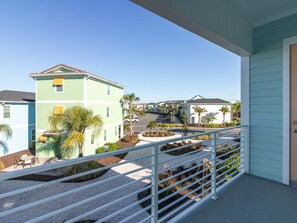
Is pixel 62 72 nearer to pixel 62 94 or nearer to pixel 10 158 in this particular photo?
pixel 62 94

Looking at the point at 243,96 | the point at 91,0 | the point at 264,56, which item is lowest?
the point at 243,96

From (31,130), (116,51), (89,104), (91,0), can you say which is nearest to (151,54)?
(116,51)

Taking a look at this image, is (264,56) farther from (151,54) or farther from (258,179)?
(151,54)

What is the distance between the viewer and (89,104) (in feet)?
36.7

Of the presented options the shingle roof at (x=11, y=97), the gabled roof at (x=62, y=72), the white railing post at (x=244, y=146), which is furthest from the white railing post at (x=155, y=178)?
the shingle roof at (x=11, y=97)

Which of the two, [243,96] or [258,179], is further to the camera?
[243,96]

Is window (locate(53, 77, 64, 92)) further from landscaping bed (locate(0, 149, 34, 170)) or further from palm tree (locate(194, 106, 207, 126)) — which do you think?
palm tree (locate(194, 106, 207, 126))

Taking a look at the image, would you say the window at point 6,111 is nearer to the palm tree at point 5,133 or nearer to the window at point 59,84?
the palm tree at point 5,133

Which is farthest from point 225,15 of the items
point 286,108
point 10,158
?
point 10,158

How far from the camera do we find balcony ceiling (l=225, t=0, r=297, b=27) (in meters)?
2.31

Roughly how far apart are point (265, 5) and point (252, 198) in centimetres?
255

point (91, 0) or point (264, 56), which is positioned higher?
point (91, 0)

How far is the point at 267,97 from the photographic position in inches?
110

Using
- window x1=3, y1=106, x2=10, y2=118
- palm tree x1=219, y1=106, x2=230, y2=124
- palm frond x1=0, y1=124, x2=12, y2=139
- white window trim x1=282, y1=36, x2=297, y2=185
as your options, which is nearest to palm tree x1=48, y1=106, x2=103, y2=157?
palm frond x1=0, y1=124, x2=12, y2=139
